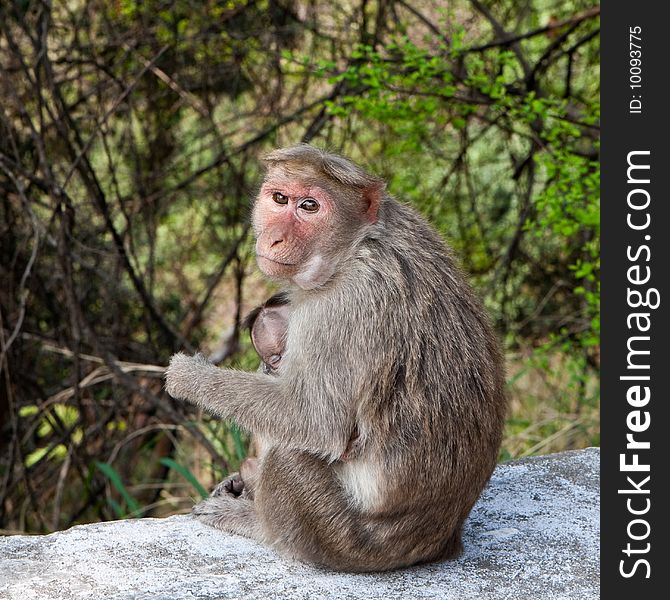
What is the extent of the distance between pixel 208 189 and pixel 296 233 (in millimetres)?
4066

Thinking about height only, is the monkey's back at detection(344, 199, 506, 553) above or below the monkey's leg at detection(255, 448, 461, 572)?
above

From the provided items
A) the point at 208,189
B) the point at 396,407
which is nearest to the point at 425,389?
the point at 396,407

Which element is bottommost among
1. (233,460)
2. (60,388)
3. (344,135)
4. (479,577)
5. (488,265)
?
(479,577)

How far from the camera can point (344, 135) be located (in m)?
6.92

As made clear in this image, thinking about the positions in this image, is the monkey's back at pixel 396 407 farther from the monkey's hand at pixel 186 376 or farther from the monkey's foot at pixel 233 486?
the monkey's foot at pixel 233 486

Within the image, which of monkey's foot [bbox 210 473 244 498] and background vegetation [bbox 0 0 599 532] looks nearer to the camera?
monkey's foot [bbox 210 473 244 498]

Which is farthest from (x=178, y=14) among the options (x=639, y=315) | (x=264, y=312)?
(x=639, y=315)

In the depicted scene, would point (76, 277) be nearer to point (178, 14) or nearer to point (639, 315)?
point (178, 14)

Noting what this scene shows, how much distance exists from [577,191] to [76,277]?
349cm

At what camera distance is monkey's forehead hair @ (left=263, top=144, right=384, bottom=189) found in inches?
140

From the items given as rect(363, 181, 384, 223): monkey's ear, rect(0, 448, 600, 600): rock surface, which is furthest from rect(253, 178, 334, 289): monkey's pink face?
rect(0, 448, 600, 600): rock surface

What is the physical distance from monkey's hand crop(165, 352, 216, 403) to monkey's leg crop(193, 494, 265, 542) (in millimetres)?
577

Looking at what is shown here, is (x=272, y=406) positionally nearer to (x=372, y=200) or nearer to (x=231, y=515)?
(x=231, y=515)

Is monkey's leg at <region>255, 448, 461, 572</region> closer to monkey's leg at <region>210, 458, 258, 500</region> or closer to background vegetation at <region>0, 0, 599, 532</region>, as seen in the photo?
monkey's leg at <region>210, 458, 258, 500</region>
